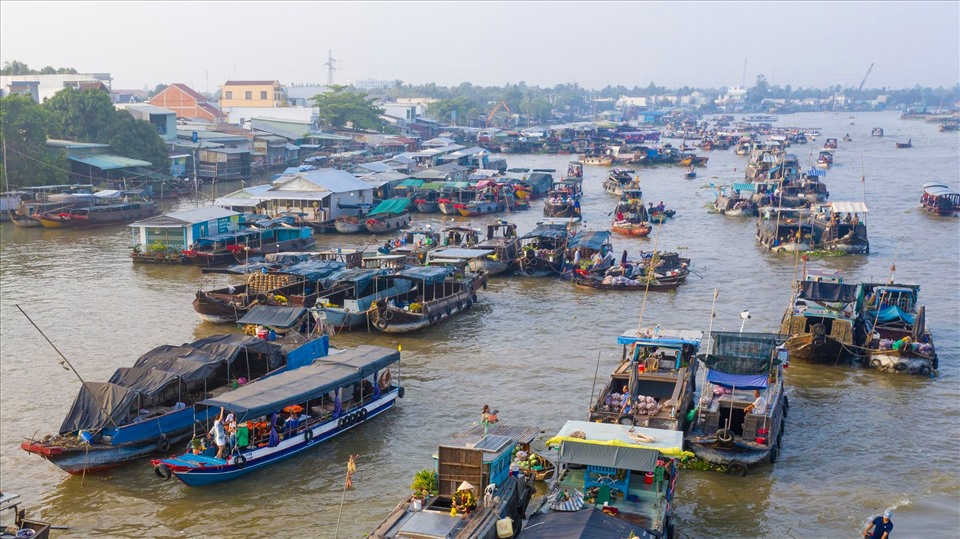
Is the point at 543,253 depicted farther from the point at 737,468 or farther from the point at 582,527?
the point at 582,527

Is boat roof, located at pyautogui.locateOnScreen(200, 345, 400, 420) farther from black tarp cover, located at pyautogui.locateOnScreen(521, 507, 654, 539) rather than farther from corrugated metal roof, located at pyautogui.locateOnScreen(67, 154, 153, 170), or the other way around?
corrugated metal roof, located at pyautogui.locateOnScreen(67, 154, 153, 170)

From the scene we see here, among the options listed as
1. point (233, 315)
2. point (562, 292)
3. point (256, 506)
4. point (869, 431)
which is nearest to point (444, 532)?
point (256, 506)

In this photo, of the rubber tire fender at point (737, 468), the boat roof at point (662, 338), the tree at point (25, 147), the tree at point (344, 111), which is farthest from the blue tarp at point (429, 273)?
the tree at point (344, 111)

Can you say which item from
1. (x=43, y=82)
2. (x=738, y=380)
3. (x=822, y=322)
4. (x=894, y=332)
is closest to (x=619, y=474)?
(x=738, y=380)

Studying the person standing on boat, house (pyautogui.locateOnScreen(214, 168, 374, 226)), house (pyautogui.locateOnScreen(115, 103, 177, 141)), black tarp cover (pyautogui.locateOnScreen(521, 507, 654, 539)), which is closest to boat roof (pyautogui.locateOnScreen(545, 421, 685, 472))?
black tarp cover (pyautogui.locateOnScreen(521, 507, 654, 539))

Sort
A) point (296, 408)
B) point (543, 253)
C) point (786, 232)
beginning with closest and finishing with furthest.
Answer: point (296, 408), point (543, 253), point (786, 232)

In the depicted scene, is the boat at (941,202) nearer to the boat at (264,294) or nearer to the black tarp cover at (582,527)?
the boat at (264,294)

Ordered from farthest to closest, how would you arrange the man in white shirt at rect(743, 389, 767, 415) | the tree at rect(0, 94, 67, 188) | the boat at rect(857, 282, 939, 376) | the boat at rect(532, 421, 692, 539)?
the tree at rect(0, 94, 67, 188) → the boat at rect(857, 282, 939, 376) → the man in white shirt at rect(743, 389, 767, 415) → the boat at rect(532, 421, 692, 539)
